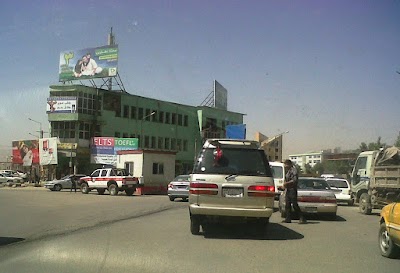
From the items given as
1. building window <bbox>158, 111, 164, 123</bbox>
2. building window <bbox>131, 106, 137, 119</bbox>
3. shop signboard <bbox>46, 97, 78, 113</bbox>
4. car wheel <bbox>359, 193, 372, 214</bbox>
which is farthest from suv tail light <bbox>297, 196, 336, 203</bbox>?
building window <bbox>158, 111, 164, 123</bbox>

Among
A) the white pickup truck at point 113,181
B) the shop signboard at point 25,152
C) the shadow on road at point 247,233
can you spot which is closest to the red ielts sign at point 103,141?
the shop signboard at point 25,152

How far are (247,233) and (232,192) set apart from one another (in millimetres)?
1772

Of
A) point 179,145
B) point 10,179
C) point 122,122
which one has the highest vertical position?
point 122,122

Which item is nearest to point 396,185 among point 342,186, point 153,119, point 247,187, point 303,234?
point 303,234

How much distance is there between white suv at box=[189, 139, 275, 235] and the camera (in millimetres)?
10734

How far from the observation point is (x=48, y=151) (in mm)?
49938

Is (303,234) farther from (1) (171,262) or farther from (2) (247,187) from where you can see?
(1) (171,262)

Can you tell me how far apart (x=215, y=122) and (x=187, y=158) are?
7068 millimetres

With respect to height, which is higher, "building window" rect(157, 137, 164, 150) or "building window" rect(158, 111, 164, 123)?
"building window" rect(158, 111, 164, 123)

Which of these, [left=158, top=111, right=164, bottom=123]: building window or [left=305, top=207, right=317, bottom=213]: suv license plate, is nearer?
[left=305, top=207, right=317, bottom=213]: suv license plate

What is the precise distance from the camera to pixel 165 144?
63125 millimetres

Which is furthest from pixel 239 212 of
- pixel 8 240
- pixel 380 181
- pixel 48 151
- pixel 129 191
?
pixel 48 151

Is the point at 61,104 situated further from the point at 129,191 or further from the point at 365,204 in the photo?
the point at 365,204

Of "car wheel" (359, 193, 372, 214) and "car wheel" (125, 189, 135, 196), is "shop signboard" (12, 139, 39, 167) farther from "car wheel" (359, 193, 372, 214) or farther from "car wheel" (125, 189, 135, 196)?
"car wheel" (359, 193, 372, 214)
